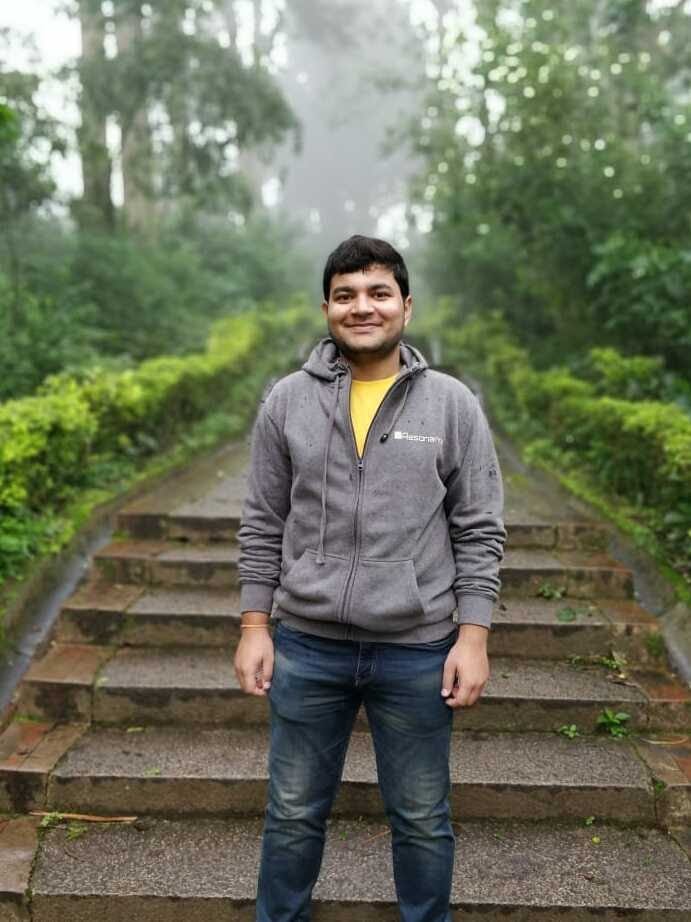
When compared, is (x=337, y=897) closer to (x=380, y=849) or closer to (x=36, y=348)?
(x=380, y=849)

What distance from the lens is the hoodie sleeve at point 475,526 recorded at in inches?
87.2

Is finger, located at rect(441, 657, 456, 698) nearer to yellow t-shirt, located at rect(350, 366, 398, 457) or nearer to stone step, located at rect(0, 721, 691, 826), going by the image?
yellow t-shirt, located at rect(350, 366, 398, 457)

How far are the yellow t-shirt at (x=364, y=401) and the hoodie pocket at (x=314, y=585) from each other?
12.3 inches

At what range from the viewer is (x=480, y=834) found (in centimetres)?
311

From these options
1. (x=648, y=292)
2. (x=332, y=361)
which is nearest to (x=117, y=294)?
(x=648, y=292)

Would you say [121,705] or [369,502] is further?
[121,705]

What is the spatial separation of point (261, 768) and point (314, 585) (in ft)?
4.82

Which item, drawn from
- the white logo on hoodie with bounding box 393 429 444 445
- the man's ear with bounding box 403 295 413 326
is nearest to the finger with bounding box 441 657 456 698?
the white logo on hoodie with bounding box 393 429 444 445

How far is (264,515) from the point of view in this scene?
92.2 inches

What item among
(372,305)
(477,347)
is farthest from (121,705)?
(477,347)

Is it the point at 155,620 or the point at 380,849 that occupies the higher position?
the point at 155,620

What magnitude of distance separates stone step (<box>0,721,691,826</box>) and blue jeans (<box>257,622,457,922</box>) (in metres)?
0.89

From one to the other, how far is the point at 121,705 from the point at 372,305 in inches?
91.5

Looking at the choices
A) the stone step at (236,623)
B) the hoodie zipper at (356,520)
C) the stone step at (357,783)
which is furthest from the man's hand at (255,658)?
the stone step at (236,623)
